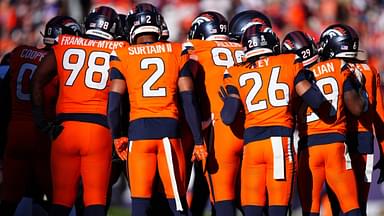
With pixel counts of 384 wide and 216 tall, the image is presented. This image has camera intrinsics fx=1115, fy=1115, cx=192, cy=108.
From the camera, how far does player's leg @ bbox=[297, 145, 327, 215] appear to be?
10742mm

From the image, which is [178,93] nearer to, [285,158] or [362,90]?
[285,158]

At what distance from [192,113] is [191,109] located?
4 cm

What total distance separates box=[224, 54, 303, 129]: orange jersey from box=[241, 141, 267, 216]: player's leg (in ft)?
0.80

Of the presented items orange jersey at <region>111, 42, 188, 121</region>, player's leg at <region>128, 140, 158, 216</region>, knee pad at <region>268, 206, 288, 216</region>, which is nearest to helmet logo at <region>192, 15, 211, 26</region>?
orange jersey at <region>111, 42, 188, 121</region>

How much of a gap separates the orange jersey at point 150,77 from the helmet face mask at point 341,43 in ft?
5.68

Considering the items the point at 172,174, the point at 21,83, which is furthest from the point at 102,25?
the point at 172,174

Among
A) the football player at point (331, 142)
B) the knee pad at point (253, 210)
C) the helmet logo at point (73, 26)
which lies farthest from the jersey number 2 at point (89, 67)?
the football player at point (331, 142)

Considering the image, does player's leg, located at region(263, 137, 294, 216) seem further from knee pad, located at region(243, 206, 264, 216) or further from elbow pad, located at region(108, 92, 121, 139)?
elbow pad, located at region(108, 92, 121, 139)

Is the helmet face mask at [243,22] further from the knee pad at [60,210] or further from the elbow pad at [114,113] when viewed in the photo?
the knee pad at [60,210]

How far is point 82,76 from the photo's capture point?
10.5m

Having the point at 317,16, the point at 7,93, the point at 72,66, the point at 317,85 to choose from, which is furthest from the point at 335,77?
the point at 317,16

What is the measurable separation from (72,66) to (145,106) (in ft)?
2.87

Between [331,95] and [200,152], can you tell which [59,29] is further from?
[331,95]

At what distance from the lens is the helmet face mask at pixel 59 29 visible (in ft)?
37.0
